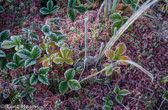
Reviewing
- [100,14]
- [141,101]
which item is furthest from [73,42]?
[141,101]

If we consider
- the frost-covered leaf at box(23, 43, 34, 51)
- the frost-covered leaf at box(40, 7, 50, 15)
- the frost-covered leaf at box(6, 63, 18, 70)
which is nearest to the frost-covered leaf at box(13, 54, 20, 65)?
the frost-covered leaf at box(6, 63, 18, 70)

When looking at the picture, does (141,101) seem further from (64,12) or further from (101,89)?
(64,12)

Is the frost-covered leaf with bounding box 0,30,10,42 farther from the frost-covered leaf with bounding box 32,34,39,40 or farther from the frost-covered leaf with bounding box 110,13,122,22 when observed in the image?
the frost-covered leaf with bounding box 110,13,122,22

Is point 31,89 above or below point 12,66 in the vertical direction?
below

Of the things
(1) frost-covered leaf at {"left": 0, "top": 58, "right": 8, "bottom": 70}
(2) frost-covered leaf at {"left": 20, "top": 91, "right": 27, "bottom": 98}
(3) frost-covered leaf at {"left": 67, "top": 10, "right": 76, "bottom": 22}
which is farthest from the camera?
(3) frost-covered leaf at {"left": 67, "top": 10, "right": 76, "bottom": 22}

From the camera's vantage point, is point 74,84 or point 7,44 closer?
point 74,84

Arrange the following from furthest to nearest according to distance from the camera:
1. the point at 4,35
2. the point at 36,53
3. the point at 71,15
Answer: the point at 71,15, the point at 4,35, the point at 36,53

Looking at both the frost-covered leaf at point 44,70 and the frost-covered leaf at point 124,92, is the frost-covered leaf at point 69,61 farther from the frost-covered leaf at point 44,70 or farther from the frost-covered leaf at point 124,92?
the frost-covered leaf at point 124,92

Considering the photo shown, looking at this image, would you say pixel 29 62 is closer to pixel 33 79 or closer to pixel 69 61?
pixel 33 79

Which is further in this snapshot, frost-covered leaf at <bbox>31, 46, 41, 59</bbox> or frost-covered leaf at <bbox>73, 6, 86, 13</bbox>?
frost-covered leaf at <bbox>73, 6, 86, 13</bbox>

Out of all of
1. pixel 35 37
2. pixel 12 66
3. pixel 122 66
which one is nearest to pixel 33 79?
pixel 12 66

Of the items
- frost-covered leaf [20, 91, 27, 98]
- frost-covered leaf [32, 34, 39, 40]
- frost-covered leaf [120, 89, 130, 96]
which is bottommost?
frost-covered leaf [120, 89, 130, 96]

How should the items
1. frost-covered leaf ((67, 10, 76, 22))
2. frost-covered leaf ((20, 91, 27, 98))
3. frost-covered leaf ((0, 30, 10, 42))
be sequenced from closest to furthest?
1. frost-covered leaf ((20, 91, 27, 98))
2. frost-covered leaf ((0, 30, 10, 42))
3. frost-covered leaf ((67, 10, 76, 22))
